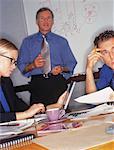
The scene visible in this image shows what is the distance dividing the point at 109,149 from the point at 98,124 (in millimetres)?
300

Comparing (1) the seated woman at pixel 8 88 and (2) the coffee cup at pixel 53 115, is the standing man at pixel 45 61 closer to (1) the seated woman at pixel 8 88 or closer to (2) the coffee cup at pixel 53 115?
(1) the seated woman at pixel 8 88

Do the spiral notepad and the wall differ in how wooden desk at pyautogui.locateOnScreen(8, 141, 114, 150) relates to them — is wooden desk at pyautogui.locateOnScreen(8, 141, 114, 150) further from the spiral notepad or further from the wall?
the wall

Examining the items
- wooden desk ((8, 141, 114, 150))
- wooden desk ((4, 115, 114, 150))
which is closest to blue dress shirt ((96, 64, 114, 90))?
wooden desk ((4, 115, 114, 150))

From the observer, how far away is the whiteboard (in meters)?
1.85

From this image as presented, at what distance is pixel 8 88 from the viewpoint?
5.67 feet

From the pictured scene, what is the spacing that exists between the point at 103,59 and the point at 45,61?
1.33 ft

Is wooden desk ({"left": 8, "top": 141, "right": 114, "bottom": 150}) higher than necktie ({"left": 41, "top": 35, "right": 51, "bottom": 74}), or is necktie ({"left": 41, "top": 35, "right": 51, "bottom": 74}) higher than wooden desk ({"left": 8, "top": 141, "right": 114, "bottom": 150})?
necktie ({"left": 41, "top": 35, "right": 51, "bottom": 74})

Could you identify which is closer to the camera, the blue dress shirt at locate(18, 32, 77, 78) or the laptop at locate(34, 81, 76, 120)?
the laptop at locate(34, 81, 76, 120)

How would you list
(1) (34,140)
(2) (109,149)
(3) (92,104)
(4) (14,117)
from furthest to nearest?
(3) (92,104) → (4) (14,117) → (1) (34,140) → (2) (109,149)

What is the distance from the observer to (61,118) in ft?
4.50

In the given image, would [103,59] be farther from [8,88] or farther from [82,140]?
[82,140]

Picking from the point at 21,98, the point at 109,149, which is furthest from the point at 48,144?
the point at 21,98

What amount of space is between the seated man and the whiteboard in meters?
0.04

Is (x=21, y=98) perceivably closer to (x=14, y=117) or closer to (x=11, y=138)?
(x=14, y=117)
